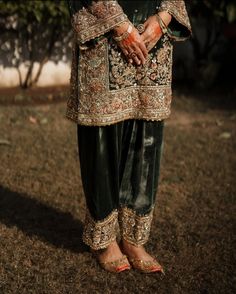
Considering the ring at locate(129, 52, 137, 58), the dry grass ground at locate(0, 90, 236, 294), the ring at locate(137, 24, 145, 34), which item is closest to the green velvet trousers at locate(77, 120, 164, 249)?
the dry grass ground at locate(0, 90, 236, 294)

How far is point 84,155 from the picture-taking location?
2.84m

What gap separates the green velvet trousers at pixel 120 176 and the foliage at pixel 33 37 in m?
4.08

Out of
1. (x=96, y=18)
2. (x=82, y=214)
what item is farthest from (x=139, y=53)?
(x=82, y=214)

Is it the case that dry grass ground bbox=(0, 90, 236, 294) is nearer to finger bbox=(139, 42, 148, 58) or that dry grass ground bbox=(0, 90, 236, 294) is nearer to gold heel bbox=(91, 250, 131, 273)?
gold heel bbox=(91, 250, 131, 273)

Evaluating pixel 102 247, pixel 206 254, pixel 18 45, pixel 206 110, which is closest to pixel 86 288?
pixel 102 247

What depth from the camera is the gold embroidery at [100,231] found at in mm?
2920

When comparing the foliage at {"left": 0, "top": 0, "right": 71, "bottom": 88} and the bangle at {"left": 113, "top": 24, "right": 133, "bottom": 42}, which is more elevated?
the bangle at {"left": 113, "top": 24, "right": 133, "bottom": 42}

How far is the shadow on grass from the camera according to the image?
11.1 feet

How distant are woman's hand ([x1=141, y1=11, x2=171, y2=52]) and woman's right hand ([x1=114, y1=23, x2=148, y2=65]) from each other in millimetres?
37

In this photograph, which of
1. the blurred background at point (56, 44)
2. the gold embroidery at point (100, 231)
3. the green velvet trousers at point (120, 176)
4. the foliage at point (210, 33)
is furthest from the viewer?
the foliage at point (210, 33)

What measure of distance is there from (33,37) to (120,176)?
16.0 ft

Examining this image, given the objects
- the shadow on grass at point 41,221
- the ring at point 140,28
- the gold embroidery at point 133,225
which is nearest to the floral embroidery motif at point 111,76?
the ring at point 140,28

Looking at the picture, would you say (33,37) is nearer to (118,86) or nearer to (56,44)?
(56,44)

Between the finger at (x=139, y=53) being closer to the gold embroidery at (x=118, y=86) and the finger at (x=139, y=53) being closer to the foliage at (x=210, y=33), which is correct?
the gold embroidery at (x=118, y=86)
